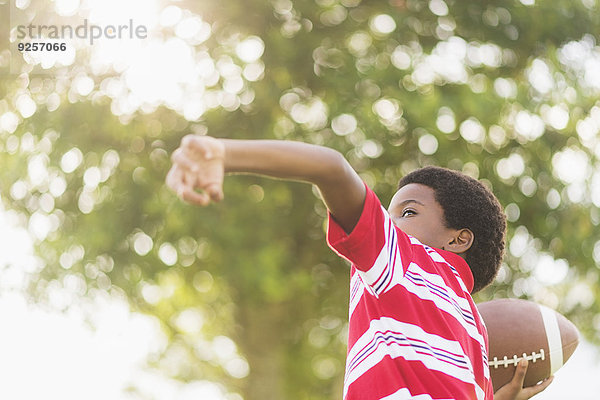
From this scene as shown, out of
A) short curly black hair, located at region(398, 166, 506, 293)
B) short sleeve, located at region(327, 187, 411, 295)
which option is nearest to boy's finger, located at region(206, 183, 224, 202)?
short sleeve, located at region(327, 187, 411, 295)

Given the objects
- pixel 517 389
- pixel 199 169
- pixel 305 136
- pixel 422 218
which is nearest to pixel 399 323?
pixel 422 218

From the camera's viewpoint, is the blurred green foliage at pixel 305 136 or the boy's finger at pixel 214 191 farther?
Answer: the blurred green foliage at pixel 305 136

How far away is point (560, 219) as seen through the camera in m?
8.02

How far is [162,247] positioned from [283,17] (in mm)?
2481

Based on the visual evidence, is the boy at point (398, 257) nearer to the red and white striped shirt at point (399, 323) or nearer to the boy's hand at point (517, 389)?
the red and white striped shirt at point (399, 323)

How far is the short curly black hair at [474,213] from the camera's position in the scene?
8.81ft

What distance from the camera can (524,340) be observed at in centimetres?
317

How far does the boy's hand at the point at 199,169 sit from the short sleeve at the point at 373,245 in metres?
0.51

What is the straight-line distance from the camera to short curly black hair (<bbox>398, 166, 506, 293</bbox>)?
2.69m

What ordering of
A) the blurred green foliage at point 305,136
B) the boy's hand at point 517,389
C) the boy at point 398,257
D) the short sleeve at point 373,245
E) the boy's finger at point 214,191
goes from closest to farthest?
the boy's finger at point 214,191, the boy at point 398,257, the short sleeve at point 373,245, the boy's hand at point 517,389, the blurred green foliage at point 305,136

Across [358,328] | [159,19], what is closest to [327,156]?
[358,328]

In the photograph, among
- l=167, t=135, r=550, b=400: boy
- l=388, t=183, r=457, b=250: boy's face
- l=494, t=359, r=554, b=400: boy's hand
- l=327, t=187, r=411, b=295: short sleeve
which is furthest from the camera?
l=494, t=359, r=554, b=400: boy's hand

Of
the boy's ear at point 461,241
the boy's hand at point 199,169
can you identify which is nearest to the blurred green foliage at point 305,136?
the boy's ear at point 461,241

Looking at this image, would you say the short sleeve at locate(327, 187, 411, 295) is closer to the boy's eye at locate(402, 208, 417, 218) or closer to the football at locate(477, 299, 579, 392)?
the boy's eye at locate(402, 208, 417, 218)
